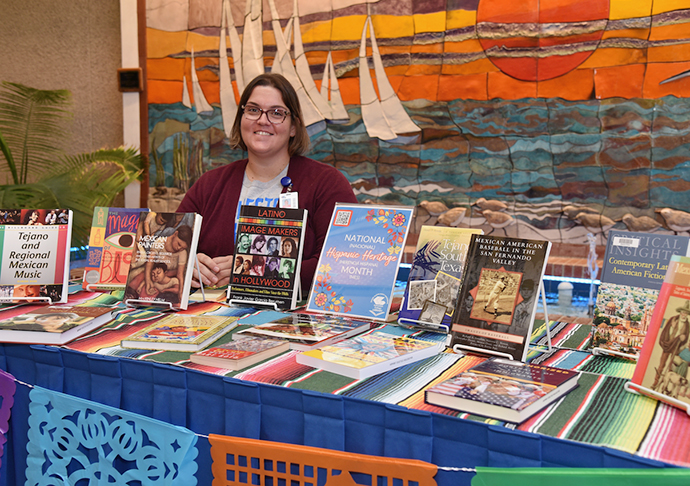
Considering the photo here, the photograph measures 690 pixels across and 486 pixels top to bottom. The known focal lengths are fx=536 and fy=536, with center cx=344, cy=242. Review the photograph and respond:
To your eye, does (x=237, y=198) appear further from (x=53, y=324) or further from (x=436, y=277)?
(x=436, y=277)

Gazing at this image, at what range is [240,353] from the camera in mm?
1132

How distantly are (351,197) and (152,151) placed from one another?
3.43m

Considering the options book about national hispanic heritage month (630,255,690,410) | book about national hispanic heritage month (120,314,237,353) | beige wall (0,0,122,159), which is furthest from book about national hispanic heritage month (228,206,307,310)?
beige wall (0,0,122,159)

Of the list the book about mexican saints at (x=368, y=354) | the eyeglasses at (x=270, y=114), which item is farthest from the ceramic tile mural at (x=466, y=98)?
the book about mexican saints at (x=368, y=354)

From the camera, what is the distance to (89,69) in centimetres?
498

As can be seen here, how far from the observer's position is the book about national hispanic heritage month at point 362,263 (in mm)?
1464

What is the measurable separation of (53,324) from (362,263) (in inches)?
31.7

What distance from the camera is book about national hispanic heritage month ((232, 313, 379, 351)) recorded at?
1.22m

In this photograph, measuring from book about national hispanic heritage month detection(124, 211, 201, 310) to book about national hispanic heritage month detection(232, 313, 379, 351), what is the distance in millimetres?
342

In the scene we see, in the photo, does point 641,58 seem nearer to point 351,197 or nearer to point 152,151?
point 351,197

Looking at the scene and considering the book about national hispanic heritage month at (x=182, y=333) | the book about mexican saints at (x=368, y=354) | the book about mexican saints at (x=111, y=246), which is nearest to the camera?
the book about mexican saints at (x=368, y=354)

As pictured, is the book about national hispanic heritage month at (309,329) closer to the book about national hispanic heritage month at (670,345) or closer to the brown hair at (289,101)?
the book about national hispanic heritage month at (670,345)

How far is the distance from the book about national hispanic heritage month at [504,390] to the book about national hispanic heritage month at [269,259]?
0.71m

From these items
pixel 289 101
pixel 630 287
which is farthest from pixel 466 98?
pixel 630 287
